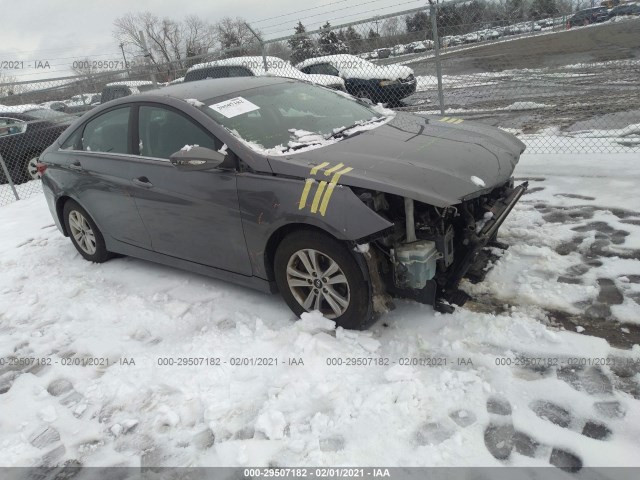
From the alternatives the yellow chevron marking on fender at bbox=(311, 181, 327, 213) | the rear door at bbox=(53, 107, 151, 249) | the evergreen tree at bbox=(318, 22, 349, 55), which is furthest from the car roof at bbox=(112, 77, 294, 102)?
the evergreen tree at bbox=(318, 22, 349, 55)

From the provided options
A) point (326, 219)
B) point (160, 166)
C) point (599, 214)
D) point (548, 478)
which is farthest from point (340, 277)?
point (599, 214)

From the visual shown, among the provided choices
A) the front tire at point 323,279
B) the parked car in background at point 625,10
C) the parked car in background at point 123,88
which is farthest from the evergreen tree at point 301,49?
the front tire at point 323,279

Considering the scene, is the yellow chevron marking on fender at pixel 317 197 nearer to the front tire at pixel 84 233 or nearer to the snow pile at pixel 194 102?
the snow pile at pixel 194 102

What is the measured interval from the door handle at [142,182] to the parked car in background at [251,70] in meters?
6.17

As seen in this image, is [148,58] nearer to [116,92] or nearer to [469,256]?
[116,92]

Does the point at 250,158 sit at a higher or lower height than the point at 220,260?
higher

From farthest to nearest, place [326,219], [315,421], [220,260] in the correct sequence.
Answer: [220,260] → [326,219] → [315,421]

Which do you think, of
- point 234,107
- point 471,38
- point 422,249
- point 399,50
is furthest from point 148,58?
point 422,249

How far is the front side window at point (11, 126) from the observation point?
901 cm

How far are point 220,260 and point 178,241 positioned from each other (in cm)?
47

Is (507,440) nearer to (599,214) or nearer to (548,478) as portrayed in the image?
(548,478)

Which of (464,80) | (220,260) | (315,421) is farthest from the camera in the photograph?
(464,80)

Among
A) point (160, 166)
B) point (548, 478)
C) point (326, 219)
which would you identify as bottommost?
point (548, 478)

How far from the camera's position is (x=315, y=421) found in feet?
8.13
